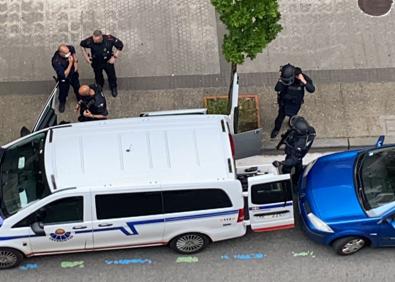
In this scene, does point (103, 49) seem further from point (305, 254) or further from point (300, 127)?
point (305, 254)

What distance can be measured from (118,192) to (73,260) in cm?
163

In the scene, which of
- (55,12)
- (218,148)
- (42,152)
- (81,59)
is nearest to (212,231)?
(218,148)

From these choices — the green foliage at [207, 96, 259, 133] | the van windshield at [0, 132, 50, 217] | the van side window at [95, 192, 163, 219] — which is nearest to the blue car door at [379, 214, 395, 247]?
the green foliage at [207, 96, 259, 133]

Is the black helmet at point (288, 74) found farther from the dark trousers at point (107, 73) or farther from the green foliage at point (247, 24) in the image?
the dark trousers at point (107, 73)

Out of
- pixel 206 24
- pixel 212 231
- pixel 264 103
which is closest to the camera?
pixel 212 231

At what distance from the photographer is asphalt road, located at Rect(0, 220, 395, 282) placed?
894 cm

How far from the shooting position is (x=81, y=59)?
1140 centimetres

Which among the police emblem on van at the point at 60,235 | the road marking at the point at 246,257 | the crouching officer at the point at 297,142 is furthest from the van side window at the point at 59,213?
the crouching officer at the point at 297,142

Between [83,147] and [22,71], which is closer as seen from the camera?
Result: [83,147]

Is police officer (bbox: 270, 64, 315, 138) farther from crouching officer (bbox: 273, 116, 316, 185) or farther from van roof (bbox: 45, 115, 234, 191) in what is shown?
van roof (bbox: 45, 115, 234, 191)

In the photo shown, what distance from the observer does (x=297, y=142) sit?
9.21 metres

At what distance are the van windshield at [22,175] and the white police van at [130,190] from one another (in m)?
0.02

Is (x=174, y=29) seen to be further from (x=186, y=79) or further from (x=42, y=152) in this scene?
(x=42, y=152)

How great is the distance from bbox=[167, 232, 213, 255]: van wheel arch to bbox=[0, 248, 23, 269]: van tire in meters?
2.17
